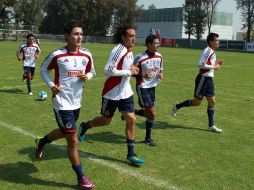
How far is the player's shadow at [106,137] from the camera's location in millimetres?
7504

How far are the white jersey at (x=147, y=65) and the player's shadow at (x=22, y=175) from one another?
255 cm

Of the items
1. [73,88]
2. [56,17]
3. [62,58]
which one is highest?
[56,17]

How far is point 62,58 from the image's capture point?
5.25m

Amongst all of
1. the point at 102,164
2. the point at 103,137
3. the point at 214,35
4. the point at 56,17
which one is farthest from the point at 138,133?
the point at 56,17

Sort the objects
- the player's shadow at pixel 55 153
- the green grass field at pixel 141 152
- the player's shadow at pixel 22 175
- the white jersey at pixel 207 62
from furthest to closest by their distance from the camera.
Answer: the white jersey at pixel 207 62, the player's shadow at pixel 55 153, the green grass field at pixel 141 152, the player's shadow at pixel 22 175

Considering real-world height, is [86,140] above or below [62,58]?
below

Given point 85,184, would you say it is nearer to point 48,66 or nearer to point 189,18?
point 48,66

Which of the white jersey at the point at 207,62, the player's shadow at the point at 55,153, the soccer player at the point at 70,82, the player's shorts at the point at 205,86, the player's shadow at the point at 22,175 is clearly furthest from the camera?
the player's shorts at the point at 205,86

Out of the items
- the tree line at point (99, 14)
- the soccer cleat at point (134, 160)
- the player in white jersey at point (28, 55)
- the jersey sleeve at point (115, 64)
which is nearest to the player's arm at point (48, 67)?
the jersey sleeve at point (115, 64)

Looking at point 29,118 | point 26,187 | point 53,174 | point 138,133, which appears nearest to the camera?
point 26,187

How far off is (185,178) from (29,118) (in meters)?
4.50

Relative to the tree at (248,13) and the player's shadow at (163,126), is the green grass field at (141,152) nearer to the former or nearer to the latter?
the player's shadow at (163,126)

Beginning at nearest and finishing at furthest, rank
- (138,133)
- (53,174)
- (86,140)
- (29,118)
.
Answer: (53,174) → (86,140) → (138,133) → (29,118)

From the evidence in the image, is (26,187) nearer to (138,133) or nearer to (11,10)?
(138,133)
